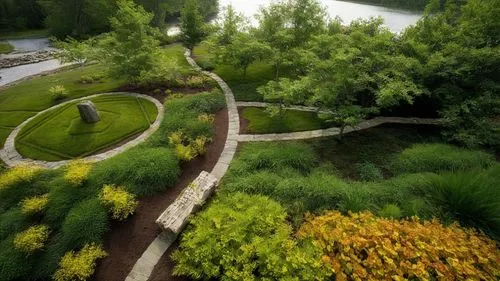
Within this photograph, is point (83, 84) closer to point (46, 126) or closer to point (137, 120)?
point (46, 126)

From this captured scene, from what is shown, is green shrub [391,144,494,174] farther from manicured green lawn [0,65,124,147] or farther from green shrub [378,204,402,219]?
manicured green lawn [0,65,124,147]

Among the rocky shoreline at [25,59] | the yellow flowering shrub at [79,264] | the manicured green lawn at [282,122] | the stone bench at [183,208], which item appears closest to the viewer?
the yellow flowering shrub at [79,264]

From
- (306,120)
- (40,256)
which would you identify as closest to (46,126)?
(40,256)

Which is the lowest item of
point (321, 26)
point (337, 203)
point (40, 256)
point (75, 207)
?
point (40, 256)

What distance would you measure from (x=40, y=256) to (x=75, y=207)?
5.37 feet

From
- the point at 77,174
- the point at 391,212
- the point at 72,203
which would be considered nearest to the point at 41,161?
the point at 77,174

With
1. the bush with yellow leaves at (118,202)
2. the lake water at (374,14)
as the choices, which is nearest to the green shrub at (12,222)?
the bush with yellow leaves at (118,202)

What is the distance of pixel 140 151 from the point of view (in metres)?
11.3

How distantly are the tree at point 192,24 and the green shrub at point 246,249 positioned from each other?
64.8ft

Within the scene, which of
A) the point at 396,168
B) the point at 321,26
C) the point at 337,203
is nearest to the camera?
the point at 337,203

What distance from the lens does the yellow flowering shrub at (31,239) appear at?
7.95 meters

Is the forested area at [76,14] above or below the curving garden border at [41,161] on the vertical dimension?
above

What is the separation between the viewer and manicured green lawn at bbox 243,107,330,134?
45.9 ft

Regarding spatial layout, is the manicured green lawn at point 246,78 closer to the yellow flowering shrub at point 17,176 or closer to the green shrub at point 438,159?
the green shrub at point 438,159
